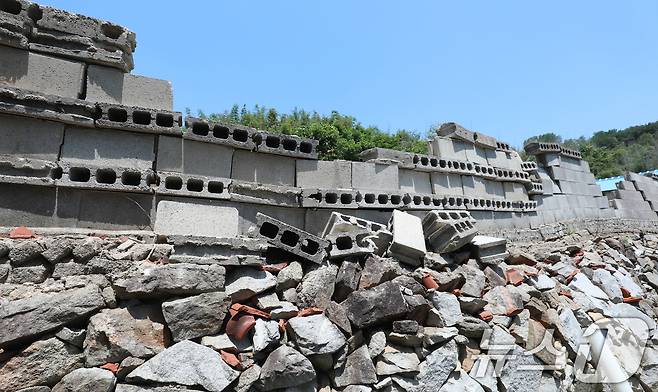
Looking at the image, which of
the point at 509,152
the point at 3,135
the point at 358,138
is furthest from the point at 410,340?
the point at 358,138

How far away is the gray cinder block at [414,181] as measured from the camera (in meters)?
7.33

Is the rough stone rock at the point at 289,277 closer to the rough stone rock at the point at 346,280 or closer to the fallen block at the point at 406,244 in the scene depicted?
the rough stone rock at the point at 346,280

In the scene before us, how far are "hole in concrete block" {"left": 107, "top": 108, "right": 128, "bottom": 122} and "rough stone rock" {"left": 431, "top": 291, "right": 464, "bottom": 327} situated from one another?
185 inches

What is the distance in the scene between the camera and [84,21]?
5.10m

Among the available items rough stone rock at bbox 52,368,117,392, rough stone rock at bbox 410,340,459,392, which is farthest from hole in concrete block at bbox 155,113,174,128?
rough stone rock at bbox 410,340,459,392

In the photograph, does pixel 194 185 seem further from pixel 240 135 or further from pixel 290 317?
pixel 290 317

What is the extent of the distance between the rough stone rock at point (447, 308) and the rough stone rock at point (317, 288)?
1.35 meters

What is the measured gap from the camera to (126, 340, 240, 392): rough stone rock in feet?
10.9

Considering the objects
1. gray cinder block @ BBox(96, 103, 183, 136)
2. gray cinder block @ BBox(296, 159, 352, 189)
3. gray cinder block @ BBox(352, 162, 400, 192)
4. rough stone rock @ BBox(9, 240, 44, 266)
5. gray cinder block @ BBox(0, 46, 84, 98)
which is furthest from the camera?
gray cinder block @ BBox(352, 162, 400, 192)

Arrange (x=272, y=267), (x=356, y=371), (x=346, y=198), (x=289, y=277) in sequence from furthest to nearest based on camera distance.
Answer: (x=346, y=198)
(x=272, y=267)
(x=289, y=277)
(x=356, y=371)

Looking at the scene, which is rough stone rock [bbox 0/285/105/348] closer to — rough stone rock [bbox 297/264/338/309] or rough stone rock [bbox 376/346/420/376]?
rough stone rock [bbox 297/264/338/309]

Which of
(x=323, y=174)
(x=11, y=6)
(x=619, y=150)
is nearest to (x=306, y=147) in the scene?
(x=323, y=174)

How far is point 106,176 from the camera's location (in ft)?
16.0

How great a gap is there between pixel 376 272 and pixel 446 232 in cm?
179
